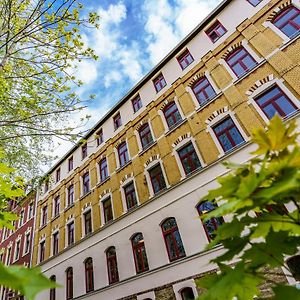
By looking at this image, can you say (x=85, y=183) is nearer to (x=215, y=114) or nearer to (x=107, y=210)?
(x=107, y=210)

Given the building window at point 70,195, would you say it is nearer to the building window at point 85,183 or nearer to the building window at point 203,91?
the building window at point 85,183

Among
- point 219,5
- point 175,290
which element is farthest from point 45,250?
point 219,5

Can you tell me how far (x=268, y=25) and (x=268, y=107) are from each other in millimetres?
4686

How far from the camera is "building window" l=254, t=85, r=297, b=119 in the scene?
33.1 ft

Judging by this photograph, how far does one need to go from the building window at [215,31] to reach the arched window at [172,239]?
35.5ft

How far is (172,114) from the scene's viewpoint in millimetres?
14844

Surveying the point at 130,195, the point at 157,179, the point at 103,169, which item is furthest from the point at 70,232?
the point at 157,179

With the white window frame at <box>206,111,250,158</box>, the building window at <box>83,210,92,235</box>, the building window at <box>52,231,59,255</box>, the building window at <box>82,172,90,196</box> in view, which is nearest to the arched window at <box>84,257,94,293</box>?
→ the building window at <box>83,210,92,235</box>

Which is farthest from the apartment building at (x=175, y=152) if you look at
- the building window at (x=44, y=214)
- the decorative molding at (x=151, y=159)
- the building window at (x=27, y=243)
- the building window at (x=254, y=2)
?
the building window at (x=27, y=243)

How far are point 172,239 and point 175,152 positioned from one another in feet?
14.8

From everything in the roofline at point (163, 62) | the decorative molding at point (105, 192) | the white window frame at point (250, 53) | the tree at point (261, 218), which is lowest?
the tree at point (261, 218)

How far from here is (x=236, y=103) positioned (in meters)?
11.6

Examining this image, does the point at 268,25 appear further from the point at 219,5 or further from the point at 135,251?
the point at 135,251

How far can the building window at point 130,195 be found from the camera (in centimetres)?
1462
